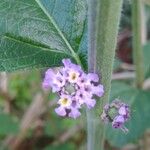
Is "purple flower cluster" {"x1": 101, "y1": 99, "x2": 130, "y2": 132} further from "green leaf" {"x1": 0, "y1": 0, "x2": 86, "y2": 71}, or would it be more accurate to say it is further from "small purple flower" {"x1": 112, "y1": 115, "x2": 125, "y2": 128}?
"green leaf" {"x1": 0, "y1": 0, "x2": 86, "y2": 71}

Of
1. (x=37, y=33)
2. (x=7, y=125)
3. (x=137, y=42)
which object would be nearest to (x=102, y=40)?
(x=37, y=33)

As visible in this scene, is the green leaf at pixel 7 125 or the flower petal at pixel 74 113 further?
the green leaf at pixel 7 125

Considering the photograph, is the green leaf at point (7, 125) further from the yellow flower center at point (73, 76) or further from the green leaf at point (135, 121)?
the yellow flower center at point (73, 76)

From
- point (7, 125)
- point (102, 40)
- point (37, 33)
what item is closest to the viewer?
point (102, 40)

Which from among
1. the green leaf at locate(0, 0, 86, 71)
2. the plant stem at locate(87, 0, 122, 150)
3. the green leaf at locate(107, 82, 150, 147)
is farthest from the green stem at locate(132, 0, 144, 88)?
the plant stem at locate(87, 0, 122, 150)

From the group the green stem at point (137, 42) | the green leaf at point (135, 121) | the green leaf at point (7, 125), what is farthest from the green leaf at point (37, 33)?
the green leaf at point (7, 125)

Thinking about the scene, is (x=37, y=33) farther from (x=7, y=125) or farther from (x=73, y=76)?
(x=7, y=125)

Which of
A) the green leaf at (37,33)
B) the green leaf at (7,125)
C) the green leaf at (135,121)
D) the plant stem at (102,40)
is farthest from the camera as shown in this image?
the green leaf at (7,125)
